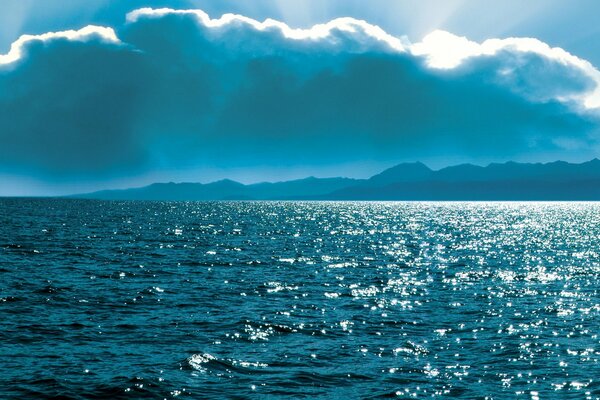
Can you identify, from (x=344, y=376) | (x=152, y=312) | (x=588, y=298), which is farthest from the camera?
(x=588, y=298)

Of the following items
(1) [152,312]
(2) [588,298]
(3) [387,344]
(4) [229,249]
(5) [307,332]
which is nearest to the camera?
(3) [387,344]

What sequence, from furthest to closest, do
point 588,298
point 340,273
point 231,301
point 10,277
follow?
point 340,273 → point 10,277 → point 588,298 → point 231,301

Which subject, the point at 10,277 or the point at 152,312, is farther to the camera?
the point at 10,277

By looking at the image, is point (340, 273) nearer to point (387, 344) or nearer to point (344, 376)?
point (387, 344)

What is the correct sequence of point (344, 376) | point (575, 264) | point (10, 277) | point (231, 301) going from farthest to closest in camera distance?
point (575, 264) < point (10, 277) < point (231, 301) < point (344, 376)

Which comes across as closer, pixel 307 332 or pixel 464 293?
pixel 307 332

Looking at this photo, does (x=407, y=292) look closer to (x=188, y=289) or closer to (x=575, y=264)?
(x=188, y=289)

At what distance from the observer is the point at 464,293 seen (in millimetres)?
43312

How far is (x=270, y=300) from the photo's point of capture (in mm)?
38688

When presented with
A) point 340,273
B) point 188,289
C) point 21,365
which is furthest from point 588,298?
point 21,365

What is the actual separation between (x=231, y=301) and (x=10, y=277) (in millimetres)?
18949

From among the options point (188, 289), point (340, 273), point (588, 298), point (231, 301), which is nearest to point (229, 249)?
point (340, 273)

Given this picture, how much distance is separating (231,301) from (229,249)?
127ft

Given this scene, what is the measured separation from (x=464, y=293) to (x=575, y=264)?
2745 cm
